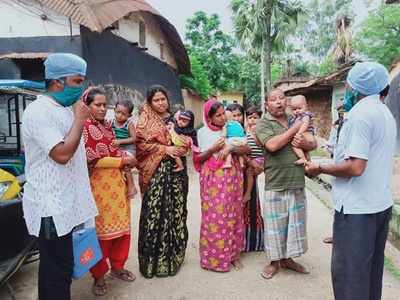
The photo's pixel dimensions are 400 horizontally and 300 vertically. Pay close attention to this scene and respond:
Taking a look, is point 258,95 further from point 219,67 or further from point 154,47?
point 154,47

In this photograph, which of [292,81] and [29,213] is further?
[292,81]

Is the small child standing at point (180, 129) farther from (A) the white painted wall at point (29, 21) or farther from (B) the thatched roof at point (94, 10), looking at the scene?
(A) the white painted wall at point (29, 21)

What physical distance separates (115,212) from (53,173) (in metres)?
1.02

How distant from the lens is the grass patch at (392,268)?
3541 mm

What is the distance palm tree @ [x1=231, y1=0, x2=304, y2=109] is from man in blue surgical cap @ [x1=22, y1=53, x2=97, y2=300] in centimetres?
1961

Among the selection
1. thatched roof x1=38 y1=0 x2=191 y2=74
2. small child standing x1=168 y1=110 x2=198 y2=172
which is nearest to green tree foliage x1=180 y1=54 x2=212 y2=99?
thatched roof x1=38 y1=0 x2=191 y2=74

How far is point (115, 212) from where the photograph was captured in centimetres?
316

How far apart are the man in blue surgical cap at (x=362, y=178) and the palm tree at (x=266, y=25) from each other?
19.3 m

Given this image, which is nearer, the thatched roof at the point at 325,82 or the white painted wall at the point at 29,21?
the white painted wall at the point at 29,21

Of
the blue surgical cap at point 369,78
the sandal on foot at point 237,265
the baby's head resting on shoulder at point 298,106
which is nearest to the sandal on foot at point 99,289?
the sandal on foot at point 237,265

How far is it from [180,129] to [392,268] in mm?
2336

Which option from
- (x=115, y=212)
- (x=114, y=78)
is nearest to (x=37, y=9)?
(x=114, y=78)

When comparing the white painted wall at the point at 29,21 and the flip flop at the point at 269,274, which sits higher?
the white painted wall at the point at 29,21

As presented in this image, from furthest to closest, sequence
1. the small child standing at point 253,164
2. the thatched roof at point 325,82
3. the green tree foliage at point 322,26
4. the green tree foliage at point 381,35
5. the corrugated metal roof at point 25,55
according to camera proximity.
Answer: the green tree foliage at point 322,26 < the green tree foliage at point 381,35 < the thatched roof at point 325,82 < the corrugated metal roof at point 25,55 < the small child standing at point 253,164
